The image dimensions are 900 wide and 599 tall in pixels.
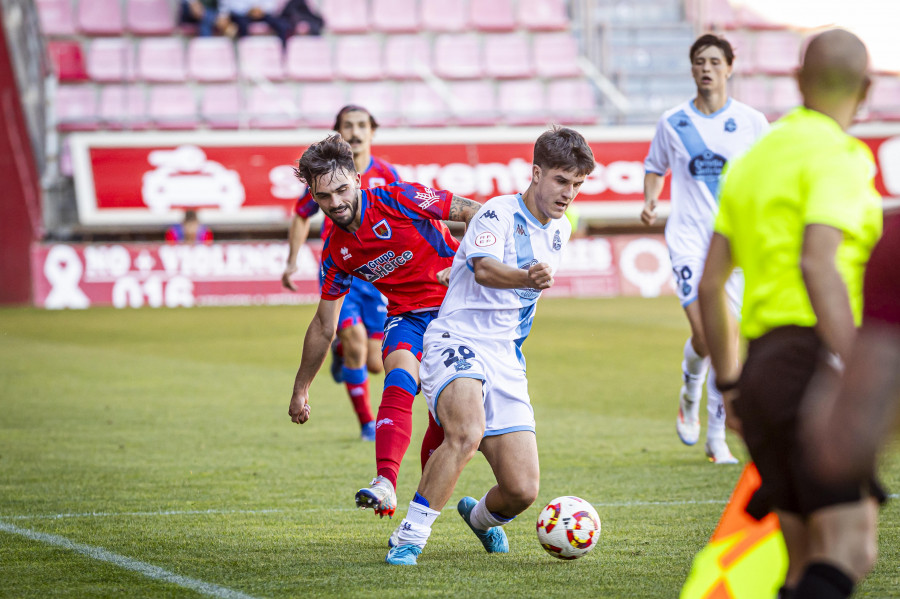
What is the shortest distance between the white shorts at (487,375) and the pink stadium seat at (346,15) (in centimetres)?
2055

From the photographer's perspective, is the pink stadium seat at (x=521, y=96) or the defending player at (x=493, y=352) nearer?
the defending player at (x=493, y=352)

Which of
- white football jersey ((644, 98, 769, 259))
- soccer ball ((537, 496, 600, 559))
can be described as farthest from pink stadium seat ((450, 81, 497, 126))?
soccer ball ((537, 496, 600, 559))

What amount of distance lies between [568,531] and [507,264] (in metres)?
1.12

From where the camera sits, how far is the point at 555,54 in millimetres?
24547

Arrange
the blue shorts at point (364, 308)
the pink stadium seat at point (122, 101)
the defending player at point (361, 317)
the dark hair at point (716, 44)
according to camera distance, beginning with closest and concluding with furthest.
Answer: the dark hair at point (716, 44) → the defending player at point (361, 317) → the blue shorts at point (364, 308) → the pink stadium seat at point (122, 101)

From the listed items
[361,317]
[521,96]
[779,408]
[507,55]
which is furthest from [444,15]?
[779,408]

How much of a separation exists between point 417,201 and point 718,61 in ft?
9.41

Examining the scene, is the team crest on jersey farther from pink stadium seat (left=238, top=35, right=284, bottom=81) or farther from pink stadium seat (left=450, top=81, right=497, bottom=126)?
pink stadium seat (left=238, top=35, right=284, bottom=81)

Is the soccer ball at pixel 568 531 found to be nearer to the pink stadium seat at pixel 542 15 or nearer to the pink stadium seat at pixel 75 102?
the pink stadium seat at pixel 75 102

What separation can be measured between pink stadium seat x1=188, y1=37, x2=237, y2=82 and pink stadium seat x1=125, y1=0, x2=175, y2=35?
36.5 inches

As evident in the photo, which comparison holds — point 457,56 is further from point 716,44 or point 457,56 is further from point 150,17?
point 716,44

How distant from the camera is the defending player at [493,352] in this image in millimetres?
4711

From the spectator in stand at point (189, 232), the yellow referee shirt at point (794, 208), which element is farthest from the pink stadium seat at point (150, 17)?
the yellow referee shirt at point (794, 208)

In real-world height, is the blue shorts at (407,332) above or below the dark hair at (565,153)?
below
